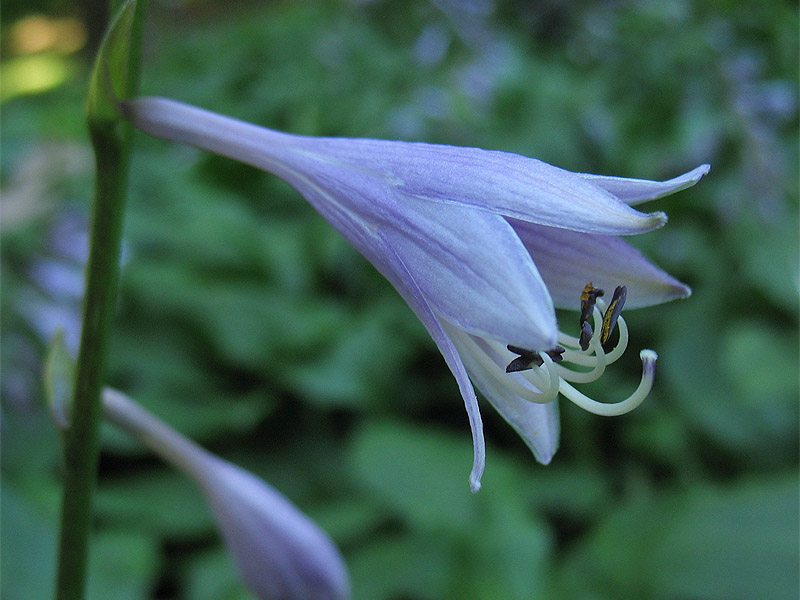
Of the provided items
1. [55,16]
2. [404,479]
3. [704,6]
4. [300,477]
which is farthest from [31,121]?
[55,16]

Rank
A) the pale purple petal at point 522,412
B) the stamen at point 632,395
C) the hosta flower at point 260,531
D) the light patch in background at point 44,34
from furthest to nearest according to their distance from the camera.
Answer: the light patch in background at point 44,34 < the hosta flower at point 260,531 < the pale purple petal at point 522,412 < the stamen at point 632,395

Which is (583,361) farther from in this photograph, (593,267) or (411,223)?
(411,223)

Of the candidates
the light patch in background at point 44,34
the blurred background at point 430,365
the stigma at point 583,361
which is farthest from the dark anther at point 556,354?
the light patch in background at point 44,34

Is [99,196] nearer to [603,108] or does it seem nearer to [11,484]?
[11,484]

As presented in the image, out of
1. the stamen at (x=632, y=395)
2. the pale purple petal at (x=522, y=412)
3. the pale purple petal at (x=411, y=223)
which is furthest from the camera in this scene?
the pale purple petal at (x=522, y=412)

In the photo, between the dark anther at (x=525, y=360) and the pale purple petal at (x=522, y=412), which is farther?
the pale purple petal at (x=522, y=412)

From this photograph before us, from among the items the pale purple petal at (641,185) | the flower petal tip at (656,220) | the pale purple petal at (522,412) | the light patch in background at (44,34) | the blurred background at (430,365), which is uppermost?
the light patch in background at (44,34)

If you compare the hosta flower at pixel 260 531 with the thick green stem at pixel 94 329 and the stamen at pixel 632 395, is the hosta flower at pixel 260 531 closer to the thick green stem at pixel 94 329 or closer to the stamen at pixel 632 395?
the thick green stem at pixel 94 329
